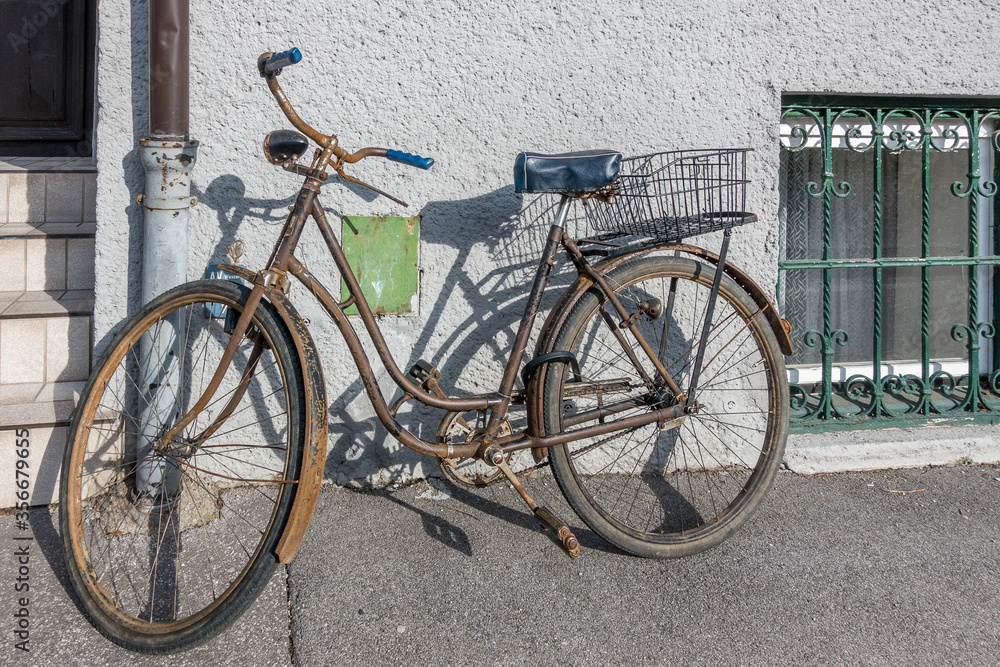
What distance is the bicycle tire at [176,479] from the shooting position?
84.1 inches

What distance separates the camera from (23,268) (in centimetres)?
324

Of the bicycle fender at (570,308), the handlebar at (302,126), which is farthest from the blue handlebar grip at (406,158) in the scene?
the bicycle fender at (570,308)

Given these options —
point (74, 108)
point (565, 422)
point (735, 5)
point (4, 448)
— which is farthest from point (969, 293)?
point (74, 108)

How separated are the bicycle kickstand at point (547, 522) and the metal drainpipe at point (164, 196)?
46.8 inches

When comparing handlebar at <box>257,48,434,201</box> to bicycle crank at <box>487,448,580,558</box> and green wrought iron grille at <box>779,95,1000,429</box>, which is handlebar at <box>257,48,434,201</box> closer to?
bicycle crank at <box>487,448,580,558</box>

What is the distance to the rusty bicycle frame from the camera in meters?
2.16

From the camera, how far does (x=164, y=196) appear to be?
9.08ft

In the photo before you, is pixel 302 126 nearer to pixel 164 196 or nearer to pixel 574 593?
pixel 164 196

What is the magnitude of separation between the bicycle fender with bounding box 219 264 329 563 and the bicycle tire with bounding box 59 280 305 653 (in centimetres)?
3

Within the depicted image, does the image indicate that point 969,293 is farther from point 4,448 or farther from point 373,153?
point 4,448

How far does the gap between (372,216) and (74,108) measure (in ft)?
7.94

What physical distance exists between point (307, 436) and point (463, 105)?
157cm

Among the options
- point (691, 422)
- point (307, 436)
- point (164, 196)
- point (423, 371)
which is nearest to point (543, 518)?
point (423, 371)

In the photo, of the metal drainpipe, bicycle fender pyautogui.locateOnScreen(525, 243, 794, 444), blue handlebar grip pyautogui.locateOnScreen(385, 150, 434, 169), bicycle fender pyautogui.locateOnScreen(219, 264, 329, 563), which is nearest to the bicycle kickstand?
bicycle fender pyautogui.locateOnScreen(525, 243, 794, 444)
